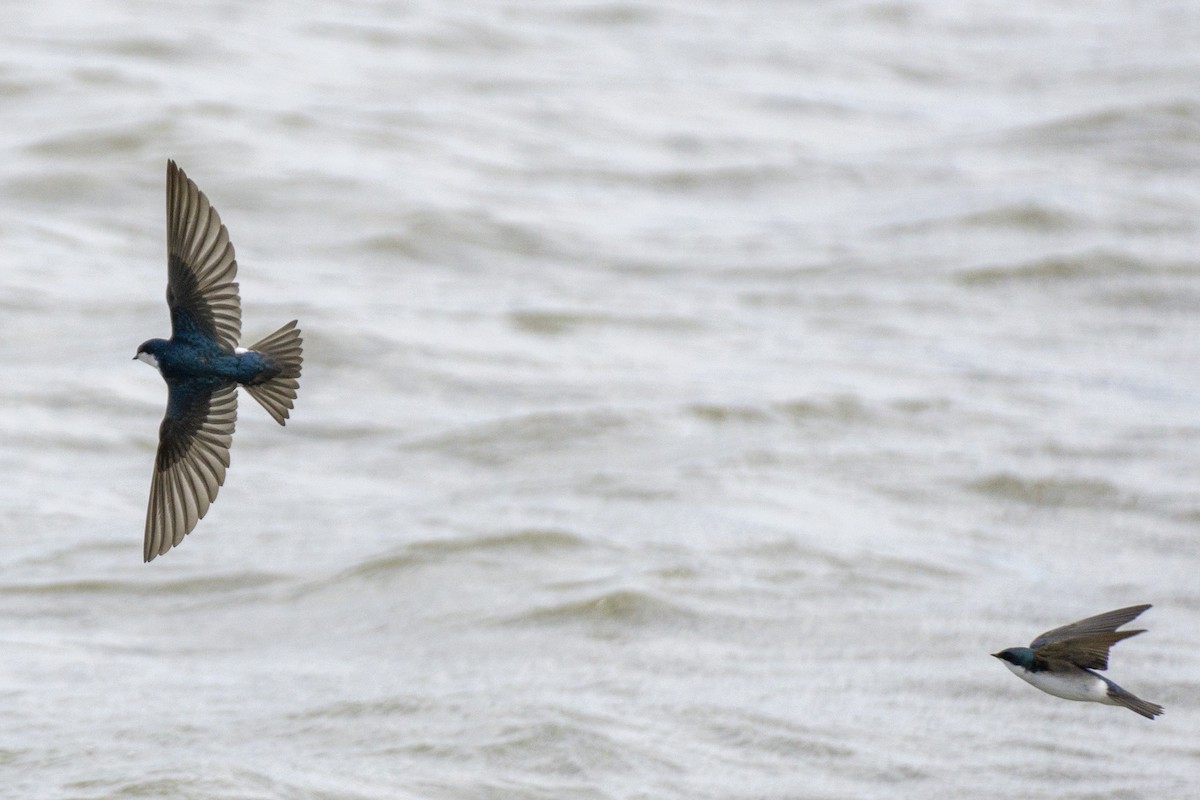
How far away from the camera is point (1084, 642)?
345 centimetres

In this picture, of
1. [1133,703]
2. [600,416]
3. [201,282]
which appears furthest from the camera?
[600,416]

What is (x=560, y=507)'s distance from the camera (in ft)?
22.7

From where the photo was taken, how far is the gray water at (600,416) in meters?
5.38

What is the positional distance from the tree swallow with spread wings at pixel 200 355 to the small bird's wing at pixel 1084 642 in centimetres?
144

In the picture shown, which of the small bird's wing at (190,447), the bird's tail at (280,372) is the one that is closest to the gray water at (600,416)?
the small bird's wing at (190,447)

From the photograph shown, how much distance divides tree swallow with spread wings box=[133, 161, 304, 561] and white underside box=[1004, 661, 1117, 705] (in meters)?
1.44

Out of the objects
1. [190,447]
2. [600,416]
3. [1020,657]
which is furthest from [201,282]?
[600,416]

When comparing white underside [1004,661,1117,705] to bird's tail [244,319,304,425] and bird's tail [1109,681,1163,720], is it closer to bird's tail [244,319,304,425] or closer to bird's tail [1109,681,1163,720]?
bird's tail [1109,681,1163,720]

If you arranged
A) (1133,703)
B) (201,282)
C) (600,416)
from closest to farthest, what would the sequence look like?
(1133,703) → (201,282) → (600,416)

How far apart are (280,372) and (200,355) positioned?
6.0 inches

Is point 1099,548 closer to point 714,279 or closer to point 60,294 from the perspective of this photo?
point 714,279

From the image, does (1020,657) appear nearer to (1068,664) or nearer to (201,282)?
(1068,664)

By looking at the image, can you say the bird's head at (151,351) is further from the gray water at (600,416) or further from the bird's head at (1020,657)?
the gray water at (600,416)

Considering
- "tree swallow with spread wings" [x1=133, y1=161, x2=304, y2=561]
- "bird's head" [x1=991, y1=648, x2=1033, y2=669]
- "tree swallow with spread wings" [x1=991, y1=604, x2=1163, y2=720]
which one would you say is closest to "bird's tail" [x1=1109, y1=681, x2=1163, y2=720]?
"tree swallow with spread wings" [x1=991, y1=604, x2=1163, y2=720]
